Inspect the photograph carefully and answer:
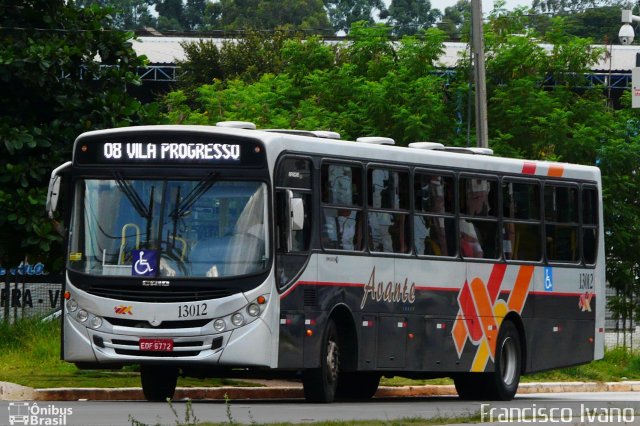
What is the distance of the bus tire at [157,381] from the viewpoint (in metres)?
18.9

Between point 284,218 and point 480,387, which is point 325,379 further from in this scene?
point 480,387

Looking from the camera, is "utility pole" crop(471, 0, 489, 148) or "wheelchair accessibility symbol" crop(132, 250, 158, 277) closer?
"wheelchair accessibility symbol" crop(132, 250, 158, 277)

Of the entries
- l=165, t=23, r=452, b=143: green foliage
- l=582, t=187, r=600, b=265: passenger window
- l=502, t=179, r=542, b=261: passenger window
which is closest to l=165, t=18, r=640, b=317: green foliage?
l=165, t=23, r=452, b=143: green foliage

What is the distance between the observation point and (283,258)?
59.2ft

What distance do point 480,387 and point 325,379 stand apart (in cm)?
433

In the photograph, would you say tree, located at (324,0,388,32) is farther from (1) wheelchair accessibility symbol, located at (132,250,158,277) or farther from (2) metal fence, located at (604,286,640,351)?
(1) wheelchair accessibility symbol, located at (132,250,158,277)

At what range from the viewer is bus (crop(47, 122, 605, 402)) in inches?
695

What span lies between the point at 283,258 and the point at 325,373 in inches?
63.8

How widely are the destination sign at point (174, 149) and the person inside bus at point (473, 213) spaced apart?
4.49 m

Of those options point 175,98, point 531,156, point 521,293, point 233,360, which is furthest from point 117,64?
point 175,98

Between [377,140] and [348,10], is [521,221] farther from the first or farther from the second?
[348,10]

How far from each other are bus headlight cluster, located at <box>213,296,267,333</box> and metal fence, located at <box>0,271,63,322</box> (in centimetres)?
704

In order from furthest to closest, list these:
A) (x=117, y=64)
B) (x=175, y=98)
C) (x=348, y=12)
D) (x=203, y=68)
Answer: (x=348, y=12)
(x=203, y=68)
(x=175, y=98)
(x=117, y=64)

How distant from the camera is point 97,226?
18.1 m
